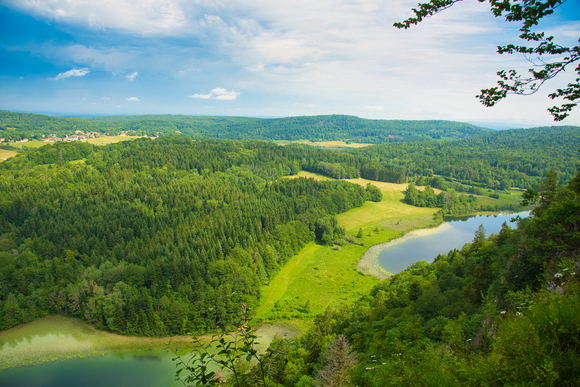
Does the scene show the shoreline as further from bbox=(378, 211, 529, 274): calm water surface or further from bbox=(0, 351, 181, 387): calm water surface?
bbox=(0, 351, 181, 387): calm water surface

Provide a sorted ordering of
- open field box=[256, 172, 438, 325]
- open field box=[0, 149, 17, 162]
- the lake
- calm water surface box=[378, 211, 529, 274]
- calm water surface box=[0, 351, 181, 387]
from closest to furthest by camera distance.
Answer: calm water surface box=[0, 351, 181, 387] → the lake → open field box=[256, 172, 438, 325] → calm water surface box=[378, 211, 529, 274] → open field box=[0, 149, 17, 162]

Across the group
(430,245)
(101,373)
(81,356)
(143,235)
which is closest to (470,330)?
(101,373)

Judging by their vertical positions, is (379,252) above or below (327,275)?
above

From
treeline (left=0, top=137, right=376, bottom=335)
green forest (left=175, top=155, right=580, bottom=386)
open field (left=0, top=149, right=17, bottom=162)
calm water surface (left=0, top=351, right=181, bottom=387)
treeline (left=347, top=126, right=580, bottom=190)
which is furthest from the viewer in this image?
treeline (left=347, top=126, right=580, bottom=190)

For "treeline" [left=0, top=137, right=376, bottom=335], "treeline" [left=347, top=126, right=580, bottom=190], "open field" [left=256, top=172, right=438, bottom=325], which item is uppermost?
"treeline" [left=347, top=126, right=580, bottom=190]

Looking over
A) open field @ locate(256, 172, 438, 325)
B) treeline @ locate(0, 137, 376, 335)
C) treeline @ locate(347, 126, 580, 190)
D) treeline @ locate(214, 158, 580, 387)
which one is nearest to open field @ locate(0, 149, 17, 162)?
treeline @ locate(0, 137, 376, 335)

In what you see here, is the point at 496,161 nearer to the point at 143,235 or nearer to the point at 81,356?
the point at 143,235

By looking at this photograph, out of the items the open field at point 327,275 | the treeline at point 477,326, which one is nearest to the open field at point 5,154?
the open field at point 327,275

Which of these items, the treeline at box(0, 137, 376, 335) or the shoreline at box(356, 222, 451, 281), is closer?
the treeline at box(0, 137, 376, 335)
